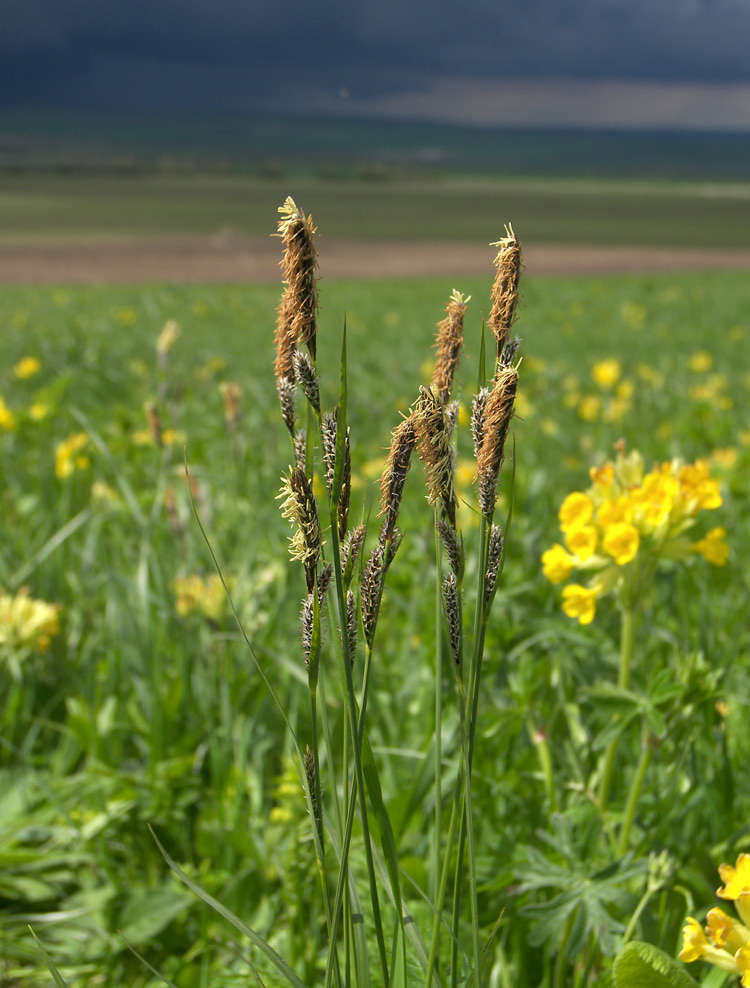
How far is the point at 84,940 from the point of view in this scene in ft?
4.75

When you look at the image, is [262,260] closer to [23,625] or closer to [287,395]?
[23,625]

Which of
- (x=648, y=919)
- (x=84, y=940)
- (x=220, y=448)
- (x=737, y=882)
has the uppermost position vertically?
(x=220, y=448)

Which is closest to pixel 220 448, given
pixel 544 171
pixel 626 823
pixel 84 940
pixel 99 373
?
pixel 99 373

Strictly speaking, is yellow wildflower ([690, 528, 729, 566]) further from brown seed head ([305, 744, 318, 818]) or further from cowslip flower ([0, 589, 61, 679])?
cowslip flower ([0, 589, 61, 679])

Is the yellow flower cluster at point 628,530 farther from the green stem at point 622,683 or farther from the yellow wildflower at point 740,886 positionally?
the yellow wildflower at point 740,886

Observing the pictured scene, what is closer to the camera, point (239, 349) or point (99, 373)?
point (99, 373)

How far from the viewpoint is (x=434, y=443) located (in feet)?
1.97

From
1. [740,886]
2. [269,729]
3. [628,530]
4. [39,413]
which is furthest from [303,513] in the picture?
[39,413]

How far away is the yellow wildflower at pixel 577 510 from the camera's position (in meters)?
1.33

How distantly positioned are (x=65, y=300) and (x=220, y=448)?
9.85 metres

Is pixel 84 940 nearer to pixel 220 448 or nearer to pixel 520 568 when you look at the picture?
pixel 520 568

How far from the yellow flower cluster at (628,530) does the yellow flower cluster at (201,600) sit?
0.88 metres

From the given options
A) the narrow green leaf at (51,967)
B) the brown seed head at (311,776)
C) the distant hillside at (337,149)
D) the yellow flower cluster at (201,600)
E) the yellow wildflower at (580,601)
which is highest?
the distant hillside at (337,149)

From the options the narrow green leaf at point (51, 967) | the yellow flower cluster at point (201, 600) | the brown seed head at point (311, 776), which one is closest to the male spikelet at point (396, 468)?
the brown seed head at point (311, 776)
